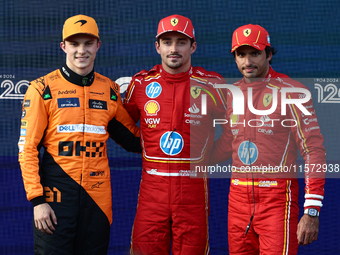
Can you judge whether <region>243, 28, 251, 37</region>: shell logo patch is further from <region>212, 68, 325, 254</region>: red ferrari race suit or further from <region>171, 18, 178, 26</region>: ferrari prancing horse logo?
<region>171, 18, 178, 26</region>: ferrari prancing horse logo

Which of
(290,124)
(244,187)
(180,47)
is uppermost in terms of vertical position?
(180,47)

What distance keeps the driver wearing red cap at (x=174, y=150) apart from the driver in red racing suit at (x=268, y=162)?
0.18m

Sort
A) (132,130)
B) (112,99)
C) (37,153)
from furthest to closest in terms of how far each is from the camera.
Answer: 1. (132,130)
2. (112,99)
3. (37,153)

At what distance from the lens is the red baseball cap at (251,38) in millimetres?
1999

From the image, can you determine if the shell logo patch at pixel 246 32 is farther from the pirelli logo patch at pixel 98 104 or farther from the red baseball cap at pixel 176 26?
the pirelli logo patch at pixel 98 104

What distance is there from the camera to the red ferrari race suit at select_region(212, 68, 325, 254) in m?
1.87

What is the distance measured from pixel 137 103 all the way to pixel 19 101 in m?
1.18

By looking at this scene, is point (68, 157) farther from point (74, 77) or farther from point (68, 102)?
point (74, 77)

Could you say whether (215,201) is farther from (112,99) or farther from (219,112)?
(112,99)

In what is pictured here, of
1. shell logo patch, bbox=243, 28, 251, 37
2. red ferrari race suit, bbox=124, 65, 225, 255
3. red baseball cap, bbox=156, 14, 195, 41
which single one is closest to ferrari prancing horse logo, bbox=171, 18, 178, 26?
red baseball cap, bbox=156, 14, 195, 41

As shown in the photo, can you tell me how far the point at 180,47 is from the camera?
2.11 metres

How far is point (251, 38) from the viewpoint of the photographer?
2.01 meters

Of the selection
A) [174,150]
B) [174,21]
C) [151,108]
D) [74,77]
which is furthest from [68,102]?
[174,21]

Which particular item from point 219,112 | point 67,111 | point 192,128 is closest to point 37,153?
point 67,111
